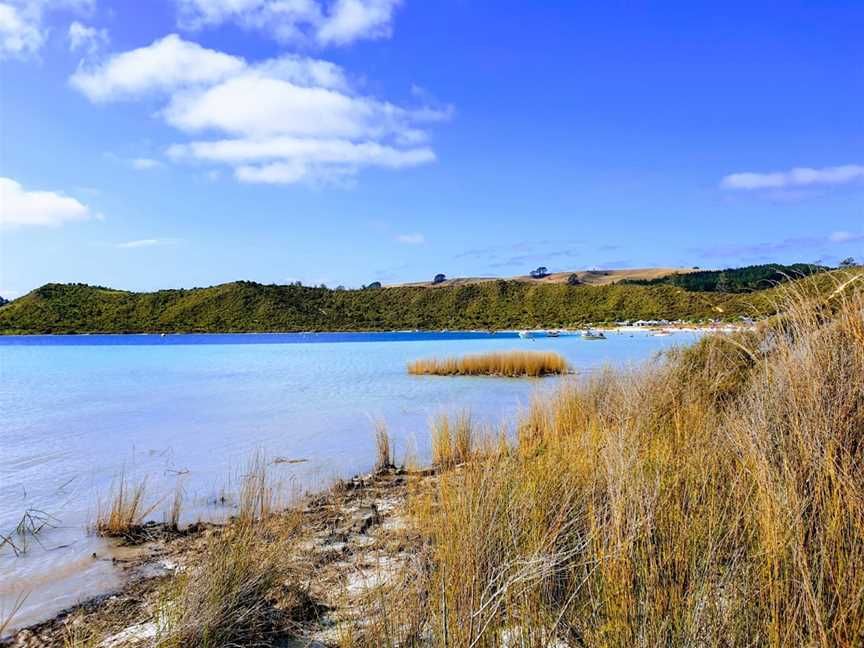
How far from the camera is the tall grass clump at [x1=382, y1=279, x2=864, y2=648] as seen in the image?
2.10m

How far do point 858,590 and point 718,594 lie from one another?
45 centimetres

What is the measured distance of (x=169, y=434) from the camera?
10.9 meters

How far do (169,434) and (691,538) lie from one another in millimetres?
10365

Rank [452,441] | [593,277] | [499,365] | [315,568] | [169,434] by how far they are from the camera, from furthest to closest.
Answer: [593,277], [499,365], [169,434], [452,441], [315,568]

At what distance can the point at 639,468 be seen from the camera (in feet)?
8.65

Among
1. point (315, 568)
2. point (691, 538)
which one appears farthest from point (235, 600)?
point (691, 538)

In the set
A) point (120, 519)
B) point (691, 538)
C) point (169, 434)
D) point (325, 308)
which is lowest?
point (169, 434)

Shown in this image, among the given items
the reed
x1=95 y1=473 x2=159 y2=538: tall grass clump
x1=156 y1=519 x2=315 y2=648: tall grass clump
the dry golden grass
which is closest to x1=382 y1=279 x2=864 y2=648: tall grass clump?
x1=156 y1=519 x2=315 y2=648: tall grass clump

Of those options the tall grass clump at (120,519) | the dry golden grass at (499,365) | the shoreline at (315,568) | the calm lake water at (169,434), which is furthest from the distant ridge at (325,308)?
the tall grass clump at (120,519)

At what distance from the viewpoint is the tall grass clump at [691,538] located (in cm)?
210

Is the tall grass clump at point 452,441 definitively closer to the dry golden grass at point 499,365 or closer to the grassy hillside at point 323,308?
the dry golden grass at point 499,365

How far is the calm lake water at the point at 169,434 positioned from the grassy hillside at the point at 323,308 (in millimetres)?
46001

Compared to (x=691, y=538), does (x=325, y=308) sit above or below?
above

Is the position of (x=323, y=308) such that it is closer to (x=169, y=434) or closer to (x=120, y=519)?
(x=169, y=434)
